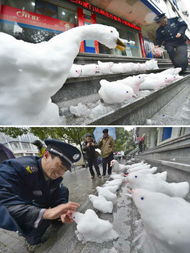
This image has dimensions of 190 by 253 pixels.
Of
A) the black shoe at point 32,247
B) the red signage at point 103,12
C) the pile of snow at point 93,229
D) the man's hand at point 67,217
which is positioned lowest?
the black shoe at point 32,247

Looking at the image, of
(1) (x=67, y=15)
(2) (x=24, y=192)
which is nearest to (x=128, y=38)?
(1) (x=67, y=15)

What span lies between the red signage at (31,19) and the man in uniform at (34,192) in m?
5.91

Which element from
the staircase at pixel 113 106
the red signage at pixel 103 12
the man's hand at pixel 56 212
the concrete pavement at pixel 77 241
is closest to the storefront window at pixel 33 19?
the red signage at pixel 103 12

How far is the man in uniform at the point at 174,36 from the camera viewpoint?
5449 mm

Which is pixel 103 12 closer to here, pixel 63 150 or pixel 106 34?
pixel 106 34

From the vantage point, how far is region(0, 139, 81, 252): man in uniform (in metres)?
1.08

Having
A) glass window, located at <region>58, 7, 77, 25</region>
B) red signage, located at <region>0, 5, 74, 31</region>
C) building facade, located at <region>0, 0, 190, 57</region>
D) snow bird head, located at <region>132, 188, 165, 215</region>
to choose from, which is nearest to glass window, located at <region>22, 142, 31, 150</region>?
snow bird head, located at <region>132, 188, 165, 215</region>

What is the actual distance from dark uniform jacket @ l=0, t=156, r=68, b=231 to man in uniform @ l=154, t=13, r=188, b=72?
6152 mm

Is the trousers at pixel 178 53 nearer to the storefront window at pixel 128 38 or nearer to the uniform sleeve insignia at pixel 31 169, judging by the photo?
the storefront window at pixel 128 38

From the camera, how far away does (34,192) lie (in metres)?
1.56

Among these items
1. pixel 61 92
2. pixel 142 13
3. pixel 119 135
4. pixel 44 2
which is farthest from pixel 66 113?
pixel 142 13

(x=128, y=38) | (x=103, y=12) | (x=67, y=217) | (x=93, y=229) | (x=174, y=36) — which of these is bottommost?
(x=93, y=229)

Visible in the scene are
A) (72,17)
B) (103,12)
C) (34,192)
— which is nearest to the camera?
(34,192)

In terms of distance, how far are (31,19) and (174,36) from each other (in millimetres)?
5285
